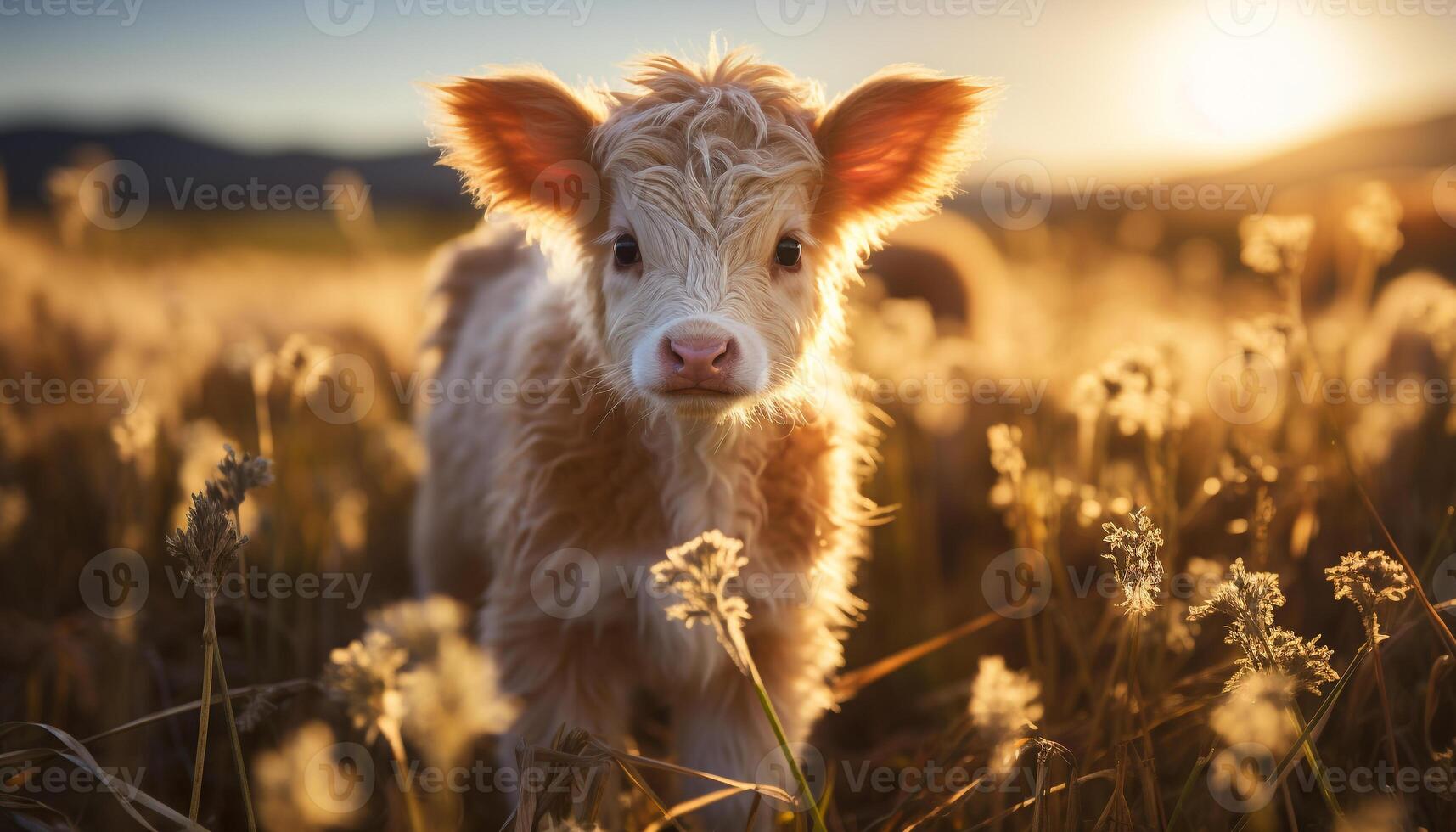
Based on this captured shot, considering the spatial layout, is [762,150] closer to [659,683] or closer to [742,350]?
[742,350]

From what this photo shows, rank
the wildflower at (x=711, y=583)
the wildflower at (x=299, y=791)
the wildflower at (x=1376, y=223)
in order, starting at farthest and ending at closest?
A: the wildflower at (x=1376, y=223)
the wildflower at (x=711, y=583)
the wildflower at (x=299, y=791)

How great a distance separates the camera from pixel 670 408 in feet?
9.37

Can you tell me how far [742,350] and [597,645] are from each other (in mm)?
1307

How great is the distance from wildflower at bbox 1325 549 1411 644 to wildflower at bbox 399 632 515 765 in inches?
69.2

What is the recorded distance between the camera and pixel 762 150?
10.3 feet

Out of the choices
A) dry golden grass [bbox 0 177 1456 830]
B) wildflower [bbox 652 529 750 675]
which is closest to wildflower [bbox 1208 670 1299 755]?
dry golden grass [bbox 0 177 1456 830]

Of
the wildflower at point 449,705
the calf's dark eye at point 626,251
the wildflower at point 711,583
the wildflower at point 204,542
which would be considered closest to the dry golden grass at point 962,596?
the wildflower at point 449,705

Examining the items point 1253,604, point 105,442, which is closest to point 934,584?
point 1253,604
